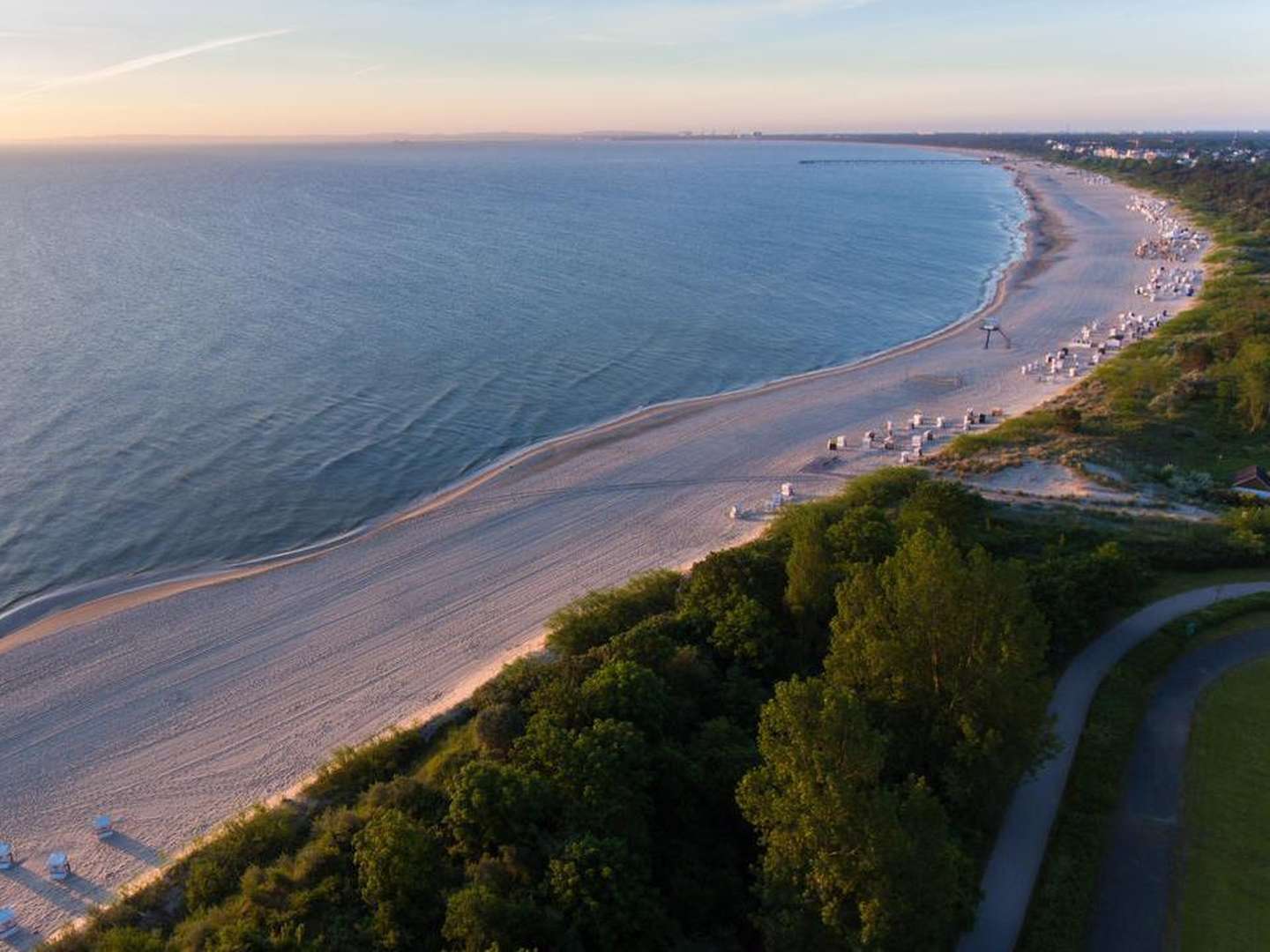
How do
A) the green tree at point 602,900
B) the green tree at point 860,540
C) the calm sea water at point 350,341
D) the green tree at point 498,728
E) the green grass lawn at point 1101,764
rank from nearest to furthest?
1. the green tree at point 602,900
2. the green grass lawn at point 1101,764
3. the green tree at point 498,728
4. the green tree at point 860,540
5. the calm sea water at point 350,341

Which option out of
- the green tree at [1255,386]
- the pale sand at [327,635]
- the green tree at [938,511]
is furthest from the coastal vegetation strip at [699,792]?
the green tree at [1255,386]

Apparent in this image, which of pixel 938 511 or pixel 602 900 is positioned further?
pixel 938 511

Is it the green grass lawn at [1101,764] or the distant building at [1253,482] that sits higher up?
the distant building at [1253,482]

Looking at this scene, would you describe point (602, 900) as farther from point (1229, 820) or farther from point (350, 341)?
point (350, 341)

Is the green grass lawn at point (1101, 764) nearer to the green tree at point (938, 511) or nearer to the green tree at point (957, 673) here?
the green tree at point (957, 673)

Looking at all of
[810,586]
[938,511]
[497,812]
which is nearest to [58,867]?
[497,812]
